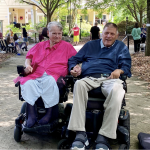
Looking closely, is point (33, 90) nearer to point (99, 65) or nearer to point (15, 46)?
point (99, 65)

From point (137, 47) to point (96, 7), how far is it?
23.0 feet

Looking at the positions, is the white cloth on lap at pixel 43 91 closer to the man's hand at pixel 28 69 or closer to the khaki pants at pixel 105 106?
the man's hand at pixel 28 69

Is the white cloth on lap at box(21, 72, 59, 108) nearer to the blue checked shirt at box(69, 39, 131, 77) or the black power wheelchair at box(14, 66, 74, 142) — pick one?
the black power wheelchair at box(14, 66, 74, 142)

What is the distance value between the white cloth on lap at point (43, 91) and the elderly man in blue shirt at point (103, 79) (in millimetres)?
339

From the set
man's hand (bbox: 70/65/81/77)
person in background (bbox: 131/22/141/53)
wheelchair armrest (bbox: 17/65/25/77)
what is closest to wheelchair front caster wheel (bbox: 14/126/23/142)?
wheelchair armrest (bbox: 17/65/25/77)

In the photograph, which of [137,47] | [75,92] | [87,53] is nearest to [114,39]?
[87,53]

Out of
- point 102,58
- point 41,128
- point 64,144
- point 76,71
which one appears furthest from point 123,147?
point 102,58

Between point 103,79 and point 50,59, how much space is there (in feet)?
3.02

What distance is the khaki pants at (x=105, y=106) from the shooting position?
3053 mm

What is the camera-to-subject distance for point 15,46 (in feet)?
50.5

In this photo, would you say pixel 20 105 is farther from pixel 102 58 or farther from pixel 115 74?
pixel 115 74

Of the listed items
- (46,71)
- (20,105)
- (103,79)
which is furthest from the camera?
(20,105)

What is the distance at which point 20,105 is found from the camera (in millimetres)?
5148

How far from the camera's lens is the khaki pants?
305 cm
